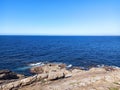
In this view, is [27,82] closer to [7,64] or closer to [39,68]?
[39,68]

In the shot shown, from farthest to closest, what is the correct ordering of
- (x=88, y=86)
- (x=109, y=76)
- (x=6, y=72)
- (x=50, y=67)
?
(x=50, y=67) < (x=6, y=72) < (x=109, y=76) < (x=88, y=86)

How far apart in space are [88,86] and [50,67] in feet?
123

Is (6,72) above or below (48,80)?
below

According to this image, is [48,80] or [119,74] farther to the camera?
[48,80]

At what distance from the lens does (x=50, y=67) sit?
55406 mm

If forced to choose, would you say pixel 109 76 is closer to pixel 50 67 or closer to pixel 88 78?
pixel 88 78

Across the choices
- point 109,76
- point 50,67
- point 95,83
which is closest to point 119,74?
point 109,76

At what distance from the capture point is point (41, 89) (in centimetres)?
1911

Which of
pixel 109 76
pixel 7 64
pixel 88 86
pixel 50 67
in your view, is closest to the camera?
pixel 88 86

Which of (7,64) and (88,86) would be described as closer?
(88,86)

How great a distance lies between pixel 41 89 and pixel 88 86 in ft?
17.3

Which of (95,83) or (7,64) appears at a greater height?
(95,83)

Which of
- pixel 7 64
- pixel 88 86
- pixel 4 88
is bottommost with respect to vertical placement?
pixel 7 64

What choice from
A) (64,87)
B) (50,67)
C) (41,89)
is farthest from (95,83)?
(50,67)
